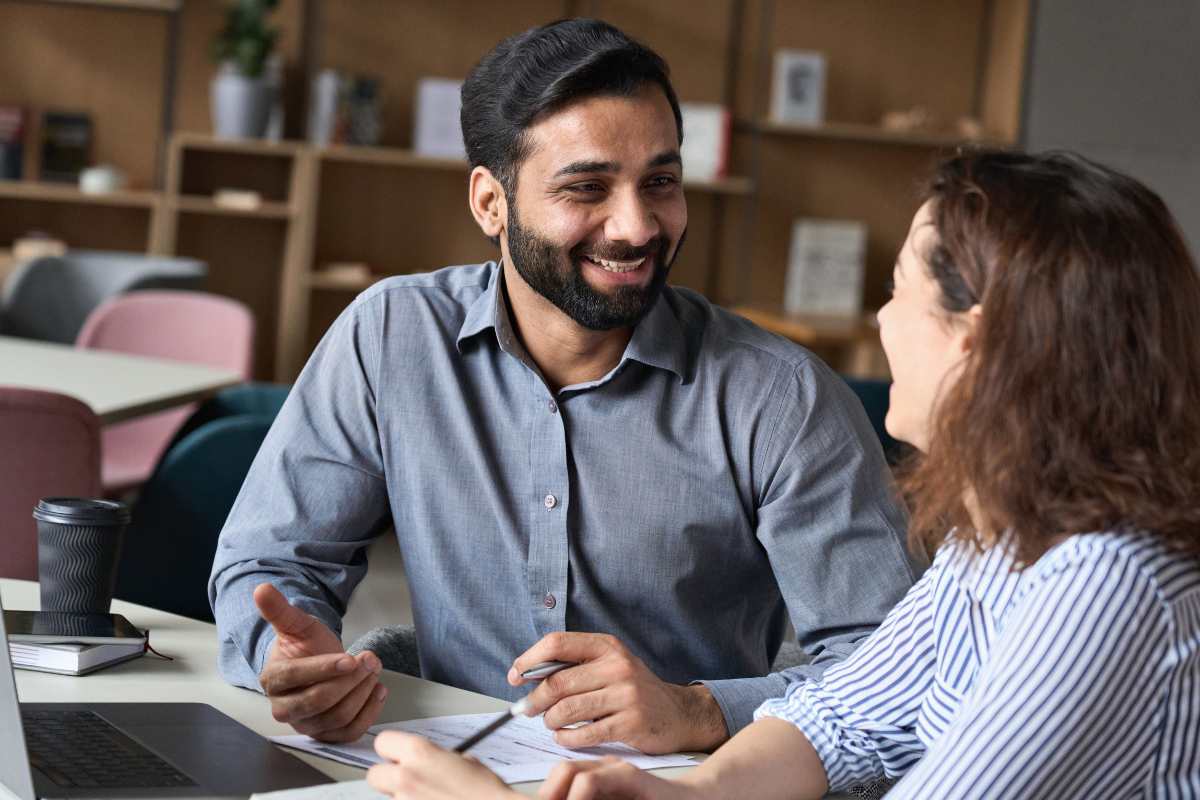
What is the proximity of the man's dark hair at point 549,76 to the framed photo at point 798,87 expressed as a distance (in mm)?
4152

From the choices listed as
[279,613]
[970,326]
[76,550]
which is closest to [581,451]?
[279,613]

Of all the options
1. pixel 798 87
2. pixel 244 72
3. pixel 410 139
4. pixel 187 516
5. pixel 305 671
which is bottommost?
pixel 187 516

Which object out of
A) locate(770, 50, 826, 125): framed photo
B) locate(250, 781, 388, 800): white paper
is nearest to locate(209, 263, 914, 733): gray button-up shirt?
locate(250, 781, 388, 800): white paper

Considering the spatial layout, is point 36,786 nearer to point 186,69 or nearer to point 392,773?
point 392,773

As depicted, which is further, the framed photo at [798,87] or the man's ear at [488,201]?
the framed photo at [798,87]

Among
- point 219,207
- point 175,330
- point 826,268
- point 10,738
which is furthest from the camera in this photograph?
point 826,268

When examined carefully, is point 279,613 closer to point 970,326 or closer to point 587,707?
point 587,707

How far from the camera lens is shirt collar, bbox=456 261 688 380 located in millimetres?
1805

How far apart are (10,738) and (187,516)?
1465mm

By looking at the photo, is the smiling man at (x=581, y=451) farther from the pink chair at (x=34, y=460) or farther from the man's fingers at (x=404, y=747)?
the pink chair at (x=34, y=460)

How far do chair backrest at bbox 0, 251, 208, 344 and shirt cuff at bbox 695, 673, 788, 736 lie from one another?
377 centimetres

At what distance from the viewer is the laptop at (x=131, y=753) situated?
117 centimetres

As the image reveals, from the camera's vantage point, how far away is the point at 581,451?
5.93 feet

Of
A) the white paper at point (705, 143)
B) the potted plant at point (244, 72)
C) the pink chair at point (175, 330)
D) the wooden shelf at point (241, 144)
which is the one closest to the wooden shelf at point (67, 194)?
the wooden shelf at point (241, 144)
